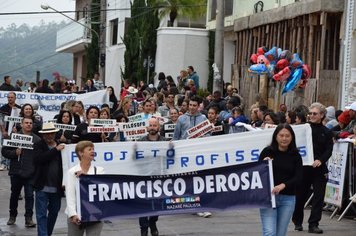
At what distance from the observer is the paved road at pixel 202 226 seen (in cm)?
1346

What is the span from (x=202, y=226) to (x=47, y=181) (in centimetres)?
287

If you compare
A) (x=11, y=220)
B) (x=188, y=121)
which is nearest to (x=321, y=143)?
(x=188, y=121)

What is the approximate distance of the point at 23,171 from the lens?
13.7 meters

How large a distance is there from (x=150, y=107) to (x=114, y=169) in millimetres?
4359

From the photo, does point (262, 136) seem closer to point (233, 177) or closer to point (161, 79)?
point (233, 177)

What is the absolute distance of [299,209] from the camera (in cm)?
1356

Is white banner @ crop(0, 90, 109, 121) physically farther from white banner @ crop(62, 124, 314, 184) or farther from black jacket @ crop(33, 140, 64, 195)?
black jacket @ crop(33, 140, 64, 195)

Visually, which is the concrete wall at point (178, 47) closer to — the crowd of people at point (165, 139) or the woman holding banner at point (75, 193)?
the crowd of people at point (165, 139)

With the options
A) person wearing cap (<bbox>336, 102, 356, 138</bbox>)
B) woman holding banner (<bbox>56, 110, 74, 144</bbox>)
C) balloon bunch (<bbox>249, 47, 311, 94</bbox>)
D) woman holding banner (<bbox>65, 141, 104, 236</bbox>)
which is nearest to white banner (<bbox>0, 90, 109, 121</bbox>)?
balloon bunch (<bbox>249, 47, 311, 94</bbox>)

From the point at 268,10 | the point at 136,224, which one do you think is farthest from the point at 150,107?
the point at 268,10

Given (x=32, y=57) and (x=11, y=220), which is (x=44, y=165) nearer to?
(x=11, y=220)

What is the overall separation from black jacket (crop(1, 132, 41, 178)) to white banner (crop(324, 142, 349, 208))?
15.6ft

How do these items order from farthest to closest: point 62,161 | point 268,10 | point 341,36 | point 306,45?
point 268,10, point 306,45, point 341,36, point 62,161

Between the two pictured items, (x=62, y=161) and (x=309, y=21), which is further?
(x=309, y=21)
